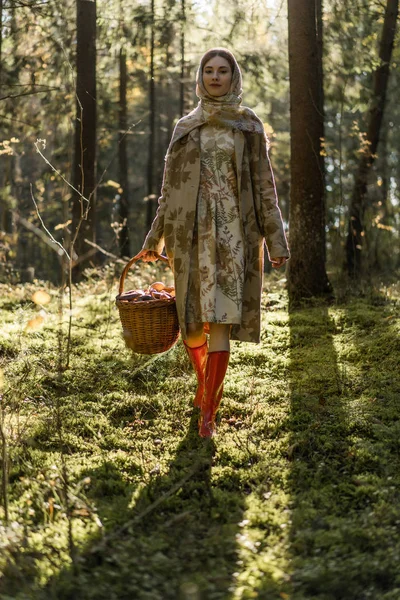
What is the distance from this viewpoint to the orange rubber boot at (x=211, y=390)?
4246 mm

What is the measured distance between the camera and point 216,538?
9.70 ft

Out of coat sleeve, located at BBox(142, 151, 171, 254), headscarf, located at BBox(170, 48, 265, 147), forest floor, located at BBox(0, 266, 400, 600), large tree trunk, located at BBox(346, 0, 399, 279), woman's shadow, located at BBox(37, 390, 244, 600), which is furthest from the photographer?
large tree trunk, located at BBox(346, 0, 399, 279)

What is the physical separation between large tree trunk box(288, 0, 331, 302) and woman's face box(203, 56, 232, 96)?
3341mm

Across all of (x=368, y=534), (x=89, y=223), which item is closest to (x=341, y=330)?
(x=368, y=534)

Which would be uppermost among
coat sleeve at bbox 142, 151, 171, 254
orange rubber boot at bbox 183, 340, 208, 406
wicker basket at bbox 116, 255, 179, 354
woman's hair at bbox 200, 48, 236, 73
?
woman's hair at bbox 200, 48, 236, 73

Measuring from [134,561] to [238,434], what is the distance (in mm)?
1689

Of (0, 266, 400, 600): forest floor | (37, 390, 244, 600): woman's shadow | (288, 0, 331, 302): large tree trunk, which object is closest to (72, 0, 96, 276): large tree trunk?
(288, 0, 331, 302): large tree trunk

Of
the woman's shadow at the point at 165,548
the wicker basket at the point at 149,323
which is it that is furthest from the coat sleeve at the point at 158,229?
the woman's shadow at the point at 165,548

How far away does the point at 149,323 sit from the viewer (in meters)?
4.44

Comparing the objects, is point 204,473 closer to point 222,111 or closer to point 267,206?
point 267,206

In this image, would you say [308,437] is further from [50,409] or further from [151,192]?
[151,192]

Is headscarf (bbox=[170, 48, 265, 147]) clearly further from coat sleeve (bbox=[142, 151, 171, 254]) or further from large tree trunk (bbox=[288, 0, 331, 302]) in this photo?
large tree trunk (bbox=[288, 0, 331, 302])

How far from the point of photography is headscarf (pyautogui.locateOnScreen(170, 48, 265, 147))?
14.3ft

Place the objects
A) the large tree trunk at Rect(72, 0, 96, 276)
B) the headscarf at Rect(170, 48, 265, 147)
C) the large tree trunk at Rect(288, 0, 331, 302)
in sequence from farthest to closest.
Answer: the large tree trunk at Rect(72, 0, 96, 276) → the large tree trunk at Rect(288, 0, 331, 302) → the headscarf at Rect(170, 48, 265, 147)
